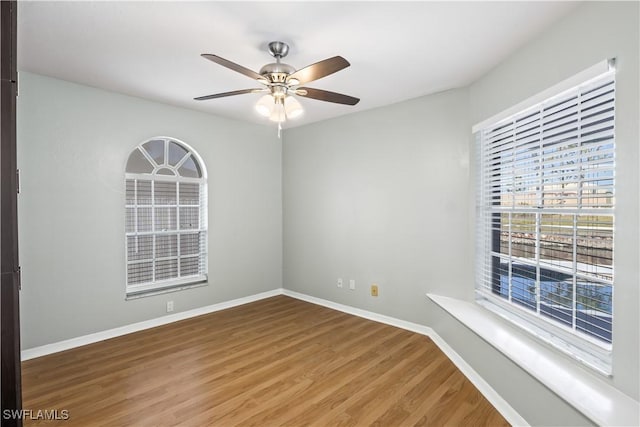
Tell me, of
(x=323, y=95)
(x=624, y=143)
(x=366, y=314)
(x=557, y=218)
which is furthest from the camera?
(x=366, y=314)

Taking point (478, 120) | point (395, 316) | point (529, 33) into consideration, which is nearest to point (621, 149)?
point (529, 33)

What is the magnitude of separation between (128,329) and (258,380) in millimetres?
1841

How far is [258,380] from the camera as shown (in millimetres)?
2621

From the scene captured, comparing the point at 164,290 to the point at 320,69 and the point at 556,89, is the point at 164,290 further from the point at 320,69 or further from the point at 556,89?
the point at 556,89

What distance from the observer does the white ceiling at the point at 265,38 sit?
6.47ft

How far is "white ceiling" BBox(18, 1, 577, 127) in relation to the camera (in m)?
1.97

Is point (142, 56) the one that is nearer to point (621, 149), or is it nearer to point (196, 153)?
point (196, 153)

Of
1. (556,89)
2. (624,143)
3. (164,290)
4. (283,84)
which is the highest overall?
(283,84)

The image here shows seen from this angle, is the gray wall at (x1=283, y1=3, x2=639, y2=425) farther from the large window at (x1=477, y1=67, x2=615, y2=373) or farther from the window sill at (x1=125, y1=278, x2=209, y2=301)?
the window sill at (x1=125, y1=278, x2=209, y2=301)

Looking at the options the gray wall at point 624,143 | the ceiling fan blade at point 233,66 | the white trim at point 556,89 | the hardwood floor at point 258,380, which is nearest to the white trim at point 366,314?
the hardwood floor at point 258,380

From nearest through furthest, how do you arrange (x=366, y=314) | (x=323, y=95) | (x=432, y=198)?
1. (x=323, y=95)
2. (x=432, y=198)
3. (x=366, y=314)

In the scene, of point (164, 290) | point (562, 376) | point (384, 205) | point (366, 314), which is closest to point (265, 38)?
point (384, 205)

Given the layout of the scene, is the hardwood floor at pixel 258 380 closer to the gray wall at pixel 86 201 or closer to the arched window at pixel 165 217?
the gray wall at pixel 86 201

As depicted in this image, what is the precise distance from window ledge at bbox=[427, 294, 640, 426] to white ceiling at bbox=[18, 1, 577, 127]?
2.10 meters
